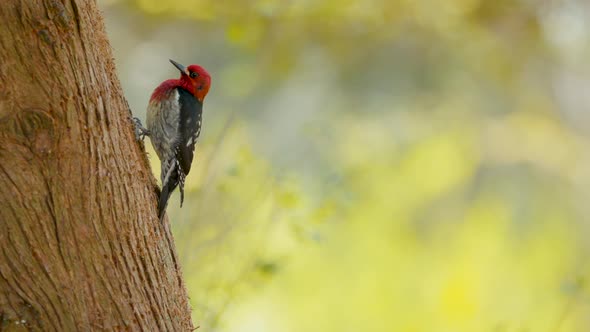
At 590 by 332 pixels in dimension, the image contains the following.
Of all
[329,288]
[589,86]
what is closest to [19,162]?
[329,288]

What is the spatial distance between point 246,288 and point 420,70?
577cm

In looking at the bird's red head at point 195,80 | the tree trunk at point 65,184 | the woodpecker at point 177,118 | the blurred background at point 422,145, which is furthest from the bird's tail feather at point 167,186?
the blurred background at point 422,145

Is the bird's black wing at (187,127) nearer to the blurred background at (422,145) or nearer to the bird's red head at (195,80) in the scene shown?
the bird's red head at (195,80)

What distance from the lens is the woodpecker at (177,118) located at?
3.98 m

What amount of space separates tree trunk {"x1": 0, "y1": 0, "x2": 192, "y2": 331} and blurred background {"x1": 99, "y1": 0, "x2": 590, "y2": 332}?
192 inches

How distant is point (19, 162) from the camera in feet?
8.07

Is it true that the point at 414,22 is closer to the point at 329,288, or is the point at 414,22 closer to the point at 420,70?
the point at 420,70

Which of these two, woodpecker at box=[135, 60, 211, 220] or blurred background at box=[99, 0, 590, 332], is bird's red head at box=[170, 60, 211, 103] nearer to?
woodpecker at box=[135, 60, 211, 220]

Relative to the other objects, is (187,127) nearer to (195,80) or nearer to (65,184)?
(195,80)

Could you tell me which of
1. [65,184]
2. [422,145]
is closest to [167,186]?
[65,184]

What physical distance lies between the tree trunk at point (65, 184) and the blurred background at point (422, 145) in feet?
16.0

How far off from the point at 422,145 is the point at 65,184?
7.85m

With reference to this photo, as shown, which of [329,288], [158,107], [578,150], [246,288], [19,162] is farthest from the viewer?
[578,150]

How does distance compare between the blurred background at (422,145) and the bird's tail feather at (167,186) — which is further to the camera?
the blurred background at (422,145)
